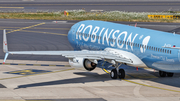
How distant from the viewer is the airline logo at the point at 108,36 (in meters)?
34.8

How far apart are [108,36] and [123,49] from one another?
306 cm

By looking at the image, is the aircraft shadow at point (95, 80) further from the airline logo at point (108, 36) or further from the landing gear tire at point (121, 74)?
the airline logo at point (108, 36)

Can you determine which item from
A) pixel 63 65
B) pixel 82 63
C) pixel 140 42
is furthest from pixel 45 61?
pixel 140 42

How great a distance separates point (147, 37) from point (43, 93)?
41.3 feet

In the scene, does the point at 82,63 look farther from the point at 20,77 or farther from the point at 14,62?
the point at 14,62

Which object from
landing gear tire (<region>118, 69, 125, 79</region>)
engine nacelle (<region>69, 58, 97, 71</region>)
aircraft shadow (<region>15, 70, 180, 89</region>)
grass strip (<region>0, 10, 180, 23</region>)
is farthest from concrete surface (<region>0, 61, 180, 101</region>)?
grass strip (<region>0, 10, 180, 23</region>)

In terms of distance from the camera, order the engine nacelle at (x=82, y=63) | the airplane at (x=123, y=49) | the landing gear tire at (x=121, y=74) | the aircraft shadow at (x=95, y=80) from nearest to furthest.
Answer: the airplane at (x=123, y=49), the engine nacelle at (x=82, y=63), the aircraft shadow at (x=95, y=80), the landing gear tire at (x=121, y=74)

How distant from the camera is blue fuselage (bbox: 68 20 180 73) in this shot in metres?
31.0

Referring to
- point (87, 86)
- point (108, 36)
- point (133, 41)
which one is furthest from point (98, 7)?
point (87, 86)

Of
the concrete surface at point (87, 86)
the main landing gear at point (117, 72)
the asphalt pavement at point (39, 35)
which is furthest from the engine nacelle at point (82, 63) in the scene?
the asphalt pavement at point (39, 35)

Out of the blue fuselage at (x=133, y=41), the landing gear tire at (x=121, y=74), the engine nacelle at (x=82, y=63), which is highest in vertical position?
the blue fuselage at (x=133, y=41)

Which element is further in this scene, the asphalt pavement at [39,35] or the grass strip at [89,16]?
the grass strip at [89,16]

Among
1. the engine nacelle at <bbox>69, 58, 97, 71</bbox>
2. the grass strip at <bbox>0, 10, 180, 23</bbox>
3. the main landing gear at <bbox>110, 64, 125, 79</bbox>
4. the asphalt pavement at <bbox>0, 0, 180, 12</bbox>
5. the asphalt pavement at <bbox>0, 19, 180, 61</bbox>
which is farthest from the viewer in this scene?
the asphalt pavement at <bbox>0, 0, 180, 12</bbox>

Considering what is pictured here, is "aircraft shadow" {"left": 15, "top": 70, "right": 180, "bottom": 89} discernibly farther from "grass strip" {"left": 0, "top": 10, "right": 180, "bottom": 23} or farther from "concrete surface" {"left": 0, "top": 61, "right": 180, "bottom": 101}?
"grass strip" {"left": 0, "top": 10, "right": 180, "bottom": 23}
